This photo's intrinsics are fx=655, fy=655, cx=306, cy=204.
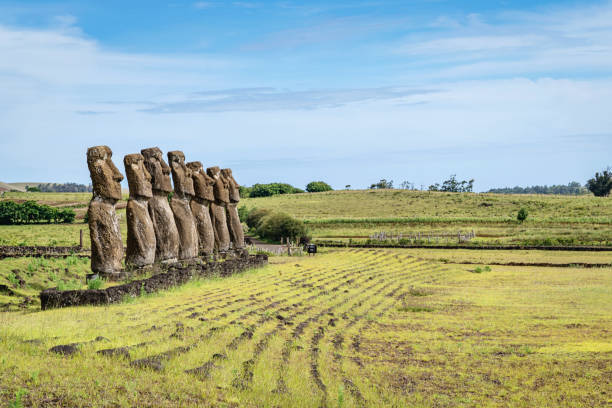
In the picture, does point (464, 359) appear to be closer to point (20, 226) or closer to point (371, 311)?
point (371, 311)

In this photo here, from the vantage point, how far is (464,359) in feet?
38.4

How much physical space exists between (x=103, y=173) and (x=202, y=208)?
675 cm

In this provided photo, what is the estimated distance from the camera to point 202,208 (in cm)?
2162

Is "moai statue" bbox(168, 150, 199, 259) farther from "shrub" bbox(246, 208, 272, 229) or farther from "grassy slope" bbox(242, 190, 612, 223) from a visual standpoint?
"grassy slope" bbox(242, 190, 612, 223)

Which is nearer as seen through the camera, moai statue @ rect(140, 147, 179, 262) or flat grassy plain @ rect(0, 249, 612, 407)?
flat grassy plain @ rect(0, 249, 612, 407)

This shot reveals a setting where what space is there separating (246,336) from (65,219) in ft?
182

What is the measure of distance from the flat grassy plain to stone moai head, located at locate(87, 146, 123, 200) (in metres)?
2.70

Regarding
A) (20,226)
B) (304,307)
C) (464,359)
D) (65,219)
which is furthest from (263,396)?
(65,219)

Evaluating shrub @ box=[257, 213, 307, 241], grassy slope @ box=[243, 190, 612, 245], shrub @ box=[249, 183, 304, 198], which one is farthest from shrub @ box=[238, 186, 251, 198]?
shrub @ box=[257, 213, 307, 241]

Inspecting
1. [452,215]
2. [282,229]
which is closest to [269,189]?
[452,215]

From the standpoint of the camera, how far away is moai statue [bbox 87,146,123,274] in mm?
14859

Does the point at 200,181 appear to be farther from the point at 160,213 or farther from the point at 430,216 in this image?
the point at 430,216

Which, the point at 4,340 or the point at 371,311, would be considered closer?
the point at 4,340

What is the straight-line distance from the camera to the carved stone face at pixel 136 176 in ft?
54.9
